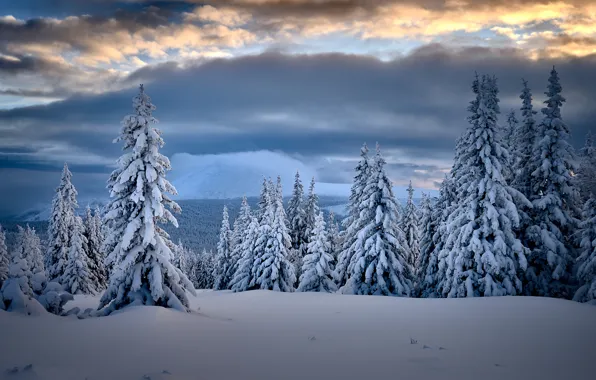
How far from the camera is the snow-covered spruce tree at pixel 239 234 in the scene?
50.4 metres

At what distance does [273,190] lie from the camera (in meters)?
43.1

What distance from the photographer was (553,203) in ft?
86.5

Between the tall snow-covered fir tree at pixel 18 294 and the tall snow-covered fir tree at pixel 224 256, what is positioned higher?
the tall snow-covered fir tree at pixel 18 294

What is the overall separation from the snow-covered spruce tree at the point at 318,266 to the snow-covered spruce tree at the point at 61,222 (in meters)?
32.8

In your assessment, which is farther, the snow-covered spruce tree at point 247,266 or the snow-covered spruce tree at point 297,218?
the snow-covered spruce tree at point 297,218

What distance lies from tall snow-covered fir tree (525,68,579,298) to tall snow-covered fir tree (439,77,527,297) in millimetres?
1673

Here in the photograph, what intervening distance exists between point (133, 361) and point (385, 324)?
335 inches

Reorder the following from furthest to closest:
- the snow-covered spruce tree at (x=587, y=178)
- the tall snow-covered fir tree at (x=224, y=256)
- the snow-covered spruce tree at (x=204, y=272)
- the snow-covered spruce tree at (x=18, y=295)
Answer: the snow-covered spruce tree at (x=204, y=272) < the tall snow-covered fir tree at (x=224, y=256) < the snow-covered spruce tree at (x=587, y=178) < the snow-covered spruce tree at (x=18, y=295)

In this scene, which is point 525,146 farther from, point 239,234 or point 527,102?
point 239,234

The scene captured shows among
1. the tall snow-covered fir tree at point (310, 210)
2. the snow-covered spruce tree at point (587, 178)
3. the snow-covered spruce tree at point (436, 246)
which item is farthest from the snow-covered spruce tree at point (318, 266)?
the snow-covered spruce tree at point (587, 178)

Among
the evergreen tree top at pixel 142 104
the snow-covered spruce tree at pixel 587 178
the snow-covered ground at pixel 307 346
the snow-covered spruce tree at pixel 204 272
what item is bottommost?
the snow-covered spruce tree at pixel 204 272

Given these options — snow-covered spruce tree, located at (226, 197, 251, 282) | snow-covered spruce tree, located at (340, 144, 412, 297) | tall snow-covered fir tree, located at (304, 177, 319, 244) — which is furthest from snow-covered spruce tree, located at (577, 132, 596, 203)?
snow-covered spruce tree, located at (226, 197, 251, 282)

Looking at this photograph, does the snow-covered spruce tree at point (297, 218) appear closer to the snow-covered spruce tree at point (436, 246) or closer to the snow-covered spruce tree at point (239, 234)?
the snow-covered spruce tree at point (239, 234)

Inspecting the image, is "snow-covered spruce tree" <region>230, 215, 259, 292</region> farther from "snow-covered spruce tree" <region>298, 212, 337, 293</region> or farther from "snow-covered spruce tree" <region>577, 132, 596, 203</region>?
"snow-covered spruce tree" <region>577, 132, 596, 203</region>
